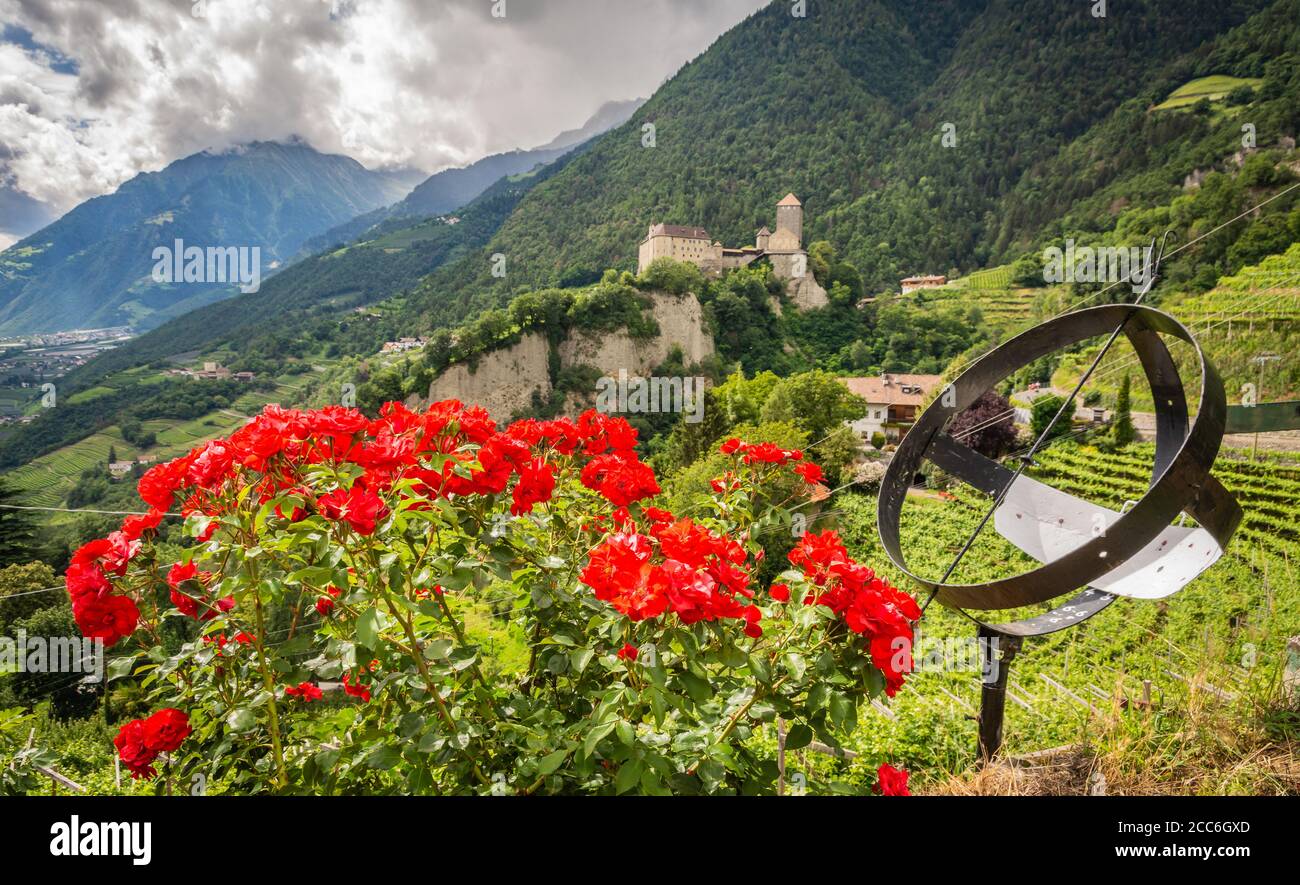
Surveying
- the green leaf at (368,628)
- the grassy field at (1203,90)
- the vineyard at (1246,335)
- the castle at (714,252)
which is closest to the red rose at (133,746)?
the green leaf at (368,628)

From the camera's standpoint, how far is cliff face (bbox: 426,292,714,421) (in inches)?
1357

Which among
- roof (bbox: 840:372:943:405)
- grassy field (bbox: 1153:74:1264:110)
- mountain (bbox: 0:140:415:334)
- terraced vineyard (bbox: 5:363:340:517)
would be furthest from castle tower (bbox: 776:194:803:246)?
mountain (bbox: 0:140:415:334)

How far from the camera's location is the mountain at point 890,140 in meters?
66.1

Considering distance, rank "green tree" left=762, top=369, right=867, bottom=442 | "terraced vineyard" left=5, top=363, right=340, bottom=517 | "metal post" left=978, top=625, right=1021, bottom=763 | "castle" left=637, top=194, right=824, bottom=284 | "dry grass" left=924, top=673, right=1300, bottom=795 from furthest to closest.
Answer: "castle" left=637, top=194, right=824, bottom=284 < "terraced vineyard" left=5, top=363, right=340, bottom=517 < "green tree" left=762, top=369, right=867, bottom=442 < "metal post" left=978, top=625, right=1021, bottom=763 < "dry grass" left=924, top=673, right=1300, bottom=795

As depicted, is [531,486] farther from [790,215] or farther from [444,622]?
[790,215]

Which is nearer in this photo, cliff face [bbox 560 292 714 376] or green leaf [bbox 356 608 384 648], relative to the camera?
green leaf [bbox 356 608 384 648]

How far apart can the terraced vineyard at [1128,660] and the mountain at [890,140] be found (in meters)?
45.7

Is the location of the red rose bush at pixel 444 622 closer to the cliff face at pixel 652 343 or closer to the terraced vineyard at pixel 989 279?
the cliff face at pixel 652 343

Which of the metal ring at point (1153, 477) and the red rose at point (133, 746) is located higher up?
the metal ring at point (1153, 477)

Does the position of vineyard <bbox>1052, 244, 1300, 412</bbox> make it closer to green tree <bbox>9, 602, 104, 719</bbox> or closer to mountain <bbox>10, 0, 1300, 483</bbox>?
mountain <bbox>10, 0, 1300, 483</bbox>

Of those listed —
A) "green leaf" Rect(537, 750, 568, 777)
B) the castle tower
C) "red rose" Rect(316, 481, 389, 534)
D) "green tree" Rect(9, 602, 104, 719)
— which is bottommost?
"green tree" Rect(9, 602, 104, 719)

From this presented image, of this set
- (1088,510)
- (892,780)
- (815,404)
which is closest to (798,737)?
(892,780)

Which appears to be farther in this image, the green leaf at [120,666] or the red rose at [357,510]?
the green leaf at [120,666]

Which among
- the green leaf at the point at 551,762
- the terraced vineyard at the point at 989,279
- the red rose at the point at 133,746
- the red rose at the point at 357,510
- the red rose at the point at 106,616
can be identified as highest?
the terraced vineyard at the point at 989,279
